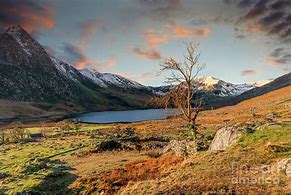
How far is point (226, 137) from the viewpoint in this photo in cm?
3156

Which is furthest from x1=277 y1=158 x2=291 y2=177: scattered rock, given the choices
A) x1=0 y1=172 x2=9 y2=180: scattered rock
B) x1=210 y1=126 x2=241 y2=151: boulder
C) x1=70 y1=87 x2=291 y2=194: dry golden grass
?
x1=0 y1=172 x2=9 y2=180: scattered rock

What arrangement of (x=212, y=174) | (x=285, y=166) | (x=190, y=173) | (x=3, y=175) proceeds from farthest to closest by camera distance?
1. (x=3, y=175)
2. (x=190, y=173)
3. (x=212, y=174)
4. (x=285, y=166)

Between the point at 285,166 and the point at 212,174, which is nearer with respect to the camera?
the point at 285,166

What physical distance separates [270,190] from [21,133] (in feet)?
335

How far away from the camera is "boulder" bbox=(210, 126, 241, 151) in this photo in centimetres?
3026

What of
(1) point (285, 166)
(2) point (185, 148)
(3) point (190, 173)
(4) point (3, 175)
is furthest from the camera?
(4) point (3, 175)

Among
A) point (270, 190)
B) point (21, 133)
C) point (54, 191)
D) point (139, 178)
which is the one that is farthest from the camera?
point (21, 133)

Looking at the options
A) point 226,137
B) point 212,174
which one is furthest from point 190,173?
point 226,137

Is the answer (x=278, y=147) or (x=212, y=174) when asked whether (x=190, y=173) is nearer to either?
(x=212, y=174)

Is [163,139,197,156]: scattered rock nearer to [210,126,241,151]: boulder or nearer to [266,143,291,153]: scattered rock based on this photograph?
[210,126,241,151]: boulder

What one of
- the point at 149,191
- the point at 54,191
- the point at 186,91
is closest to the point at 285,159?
the point at 149,191

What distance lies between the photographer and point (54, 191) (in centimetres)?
3172

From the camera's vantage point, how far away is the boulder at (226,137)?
30259 mm

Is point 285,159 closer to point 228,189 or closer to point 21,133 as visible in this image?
point 228,189
